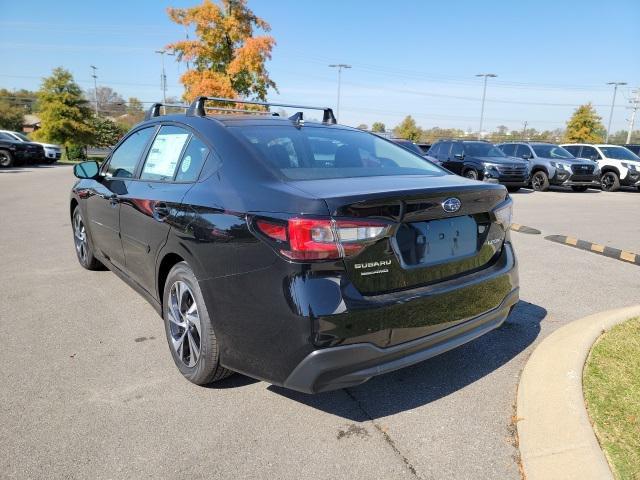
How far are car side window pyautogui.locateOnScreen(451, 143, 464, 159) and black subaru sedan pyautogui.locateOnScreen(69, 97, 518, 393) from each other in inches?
570

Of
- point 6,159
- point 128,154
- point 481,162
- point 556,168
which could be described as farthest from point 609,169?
point 6,159

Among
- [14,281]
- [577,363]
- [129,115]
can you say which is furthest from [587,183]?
[129,115]

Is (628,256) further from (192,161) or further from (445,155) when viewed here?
(445,155)

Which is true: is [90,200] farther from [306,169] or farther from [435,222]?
[435,222]

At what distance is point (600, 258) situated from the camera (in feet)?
21.4

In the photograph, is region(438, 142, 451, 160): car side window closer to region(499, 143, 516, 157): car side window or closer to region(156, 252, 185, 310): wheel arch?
region(499, 143, 516, 157): car side window

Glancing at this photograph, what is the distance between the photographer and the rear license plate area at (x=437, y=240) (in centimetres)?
242

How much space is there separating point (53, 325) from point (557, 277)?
17.0 ft

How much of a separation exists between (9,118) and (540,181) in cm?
7078

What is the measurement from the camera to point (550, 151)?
18594 millimetres

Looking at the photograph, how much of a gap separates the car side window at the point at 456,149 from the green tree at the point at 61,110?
32577 millimetres

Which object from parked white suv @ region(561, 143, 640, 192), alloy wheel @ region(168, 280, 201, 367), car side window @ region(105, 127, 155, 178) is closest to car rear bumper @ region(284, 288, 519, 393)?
alloy wheel @ region(168, 280, 201, 367)

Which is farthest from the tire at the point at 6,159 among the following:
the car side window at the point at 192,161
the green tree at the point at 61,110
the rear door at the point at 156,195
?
the car side window at the point at 192,161

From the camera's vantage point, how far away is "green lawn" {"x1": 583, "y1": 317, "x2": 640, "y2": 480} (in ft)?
7.19
